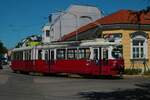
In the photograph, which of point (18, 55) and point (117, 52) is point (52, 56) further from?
point (18, 55)

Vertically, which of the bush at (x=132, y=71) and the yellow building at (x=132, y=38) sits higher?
the yellow building at (x=132, y=38)

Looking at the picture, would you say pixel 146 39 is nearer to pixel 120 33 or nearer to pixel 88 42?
pixel 120 33

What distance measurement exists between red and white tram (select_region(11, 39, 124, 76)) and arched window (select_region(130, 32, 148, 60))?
320 inches

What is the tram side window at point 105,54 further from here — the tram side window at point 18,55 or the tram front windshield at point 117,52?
the tram side window at point 18,55

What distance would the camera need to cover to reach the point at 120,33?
4059cm

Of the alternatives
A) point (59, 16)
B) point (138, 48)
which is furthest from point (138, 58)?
point (59, 16)

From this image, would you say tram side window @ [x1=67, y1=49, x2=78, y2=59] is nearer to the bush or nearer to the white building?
the bush

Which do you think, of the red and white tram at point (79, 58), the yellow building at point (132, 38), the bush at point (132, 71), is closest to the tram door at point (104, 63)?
the red and white tram at point (79, 58)

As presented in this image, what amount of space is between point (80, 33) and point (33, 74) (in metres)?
11.0

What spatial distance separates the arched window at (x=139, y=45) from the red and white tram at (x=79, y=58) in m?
8.12

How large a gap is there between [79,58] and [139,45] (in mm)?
9595

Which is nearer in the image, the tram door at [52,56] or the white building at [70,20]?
the tram door at [52,56]

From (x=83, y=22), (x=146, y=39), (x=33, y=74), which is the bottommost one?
(x=33, y=74)

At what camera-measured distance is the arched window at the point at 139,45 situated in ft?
135
